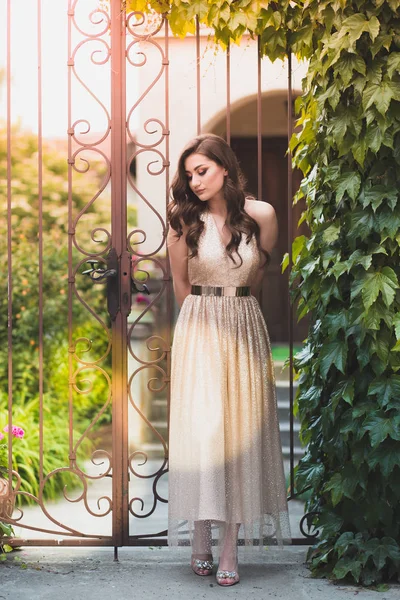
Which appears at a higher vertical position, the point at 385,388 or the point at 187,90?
the point at 187,90

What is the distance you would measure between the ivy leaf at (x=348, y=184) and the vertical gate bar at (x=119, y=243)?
1.01 metres

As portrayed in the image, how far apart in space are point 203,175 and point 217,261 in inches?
13.7

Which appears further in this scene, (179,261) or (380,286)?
(179,261)

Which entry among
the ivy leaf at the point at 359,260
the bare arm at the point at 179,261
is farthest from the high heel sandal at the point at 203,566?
the ivy leaf at the point at 359,260

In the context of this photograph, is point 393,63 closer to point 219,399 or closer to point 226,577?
point 219,399

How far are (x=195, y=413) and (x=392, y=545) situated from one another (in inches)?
37.0

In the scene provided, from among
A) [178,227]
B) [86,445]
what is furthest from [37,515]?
[178,227]

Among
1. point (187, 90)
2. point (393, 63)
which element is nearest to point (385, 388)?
point (393, 63)

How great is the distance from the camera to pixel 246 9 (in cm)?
350

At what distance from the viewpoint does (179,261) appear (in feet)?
11.4

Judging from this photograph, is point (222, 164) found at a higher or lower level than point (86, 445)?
higher

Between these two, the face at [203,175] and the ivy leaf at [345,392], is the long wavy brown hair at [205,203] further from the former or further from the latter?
the ivy leaf at [345,392]

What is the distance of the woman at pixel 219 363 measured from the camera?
3.35 m

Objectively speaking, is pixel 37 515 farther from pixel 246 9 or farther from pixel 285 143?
pixel 285 143
